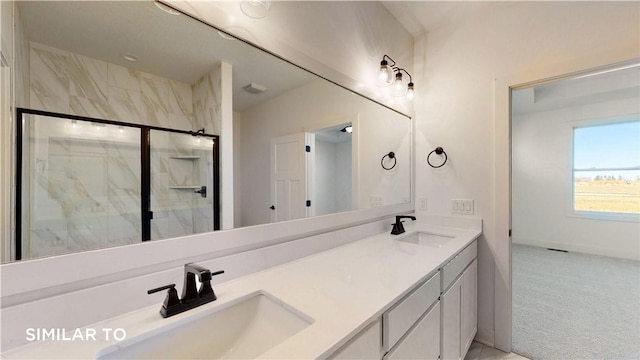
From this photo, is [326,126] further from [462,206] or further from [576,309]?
[576,309]

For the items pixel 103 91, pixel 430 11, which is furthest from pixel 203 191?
pixel 430 11

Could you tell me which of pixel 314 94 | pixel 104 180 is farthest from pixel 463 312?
pixel 104 180

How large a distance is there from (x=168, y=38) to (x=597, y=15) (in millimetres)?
2392

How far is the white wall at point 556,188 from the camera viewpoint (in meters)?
3.74

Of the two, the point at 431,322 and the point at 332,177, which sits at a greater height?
the point at 332,177

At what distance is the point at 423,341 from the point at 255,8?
167 cm

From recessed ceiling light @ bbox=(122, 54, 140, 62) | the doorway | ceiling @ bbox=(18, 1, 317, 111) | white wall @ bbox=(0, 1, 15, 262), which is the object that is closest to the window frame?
the doorway

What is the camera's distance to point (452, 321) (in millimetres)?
1405

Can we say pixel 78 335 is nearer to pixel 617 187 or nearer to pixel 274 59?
pixel 274 59

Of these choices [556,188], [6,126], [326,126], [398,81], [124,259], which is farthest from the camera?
[556,188]

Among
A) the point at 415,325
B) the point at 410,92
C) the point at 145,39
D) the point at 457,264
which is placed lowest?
the point at 415,325

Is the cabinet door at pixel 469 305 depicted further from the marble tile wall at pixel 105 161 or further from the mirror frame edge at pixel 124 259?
the marble tile wall at pixel 105 161

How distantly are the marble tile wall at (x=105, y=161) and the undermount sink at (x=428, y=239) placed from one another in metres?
1.55

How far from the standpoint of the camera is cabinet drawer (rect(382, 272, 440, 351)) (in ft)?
2.75
